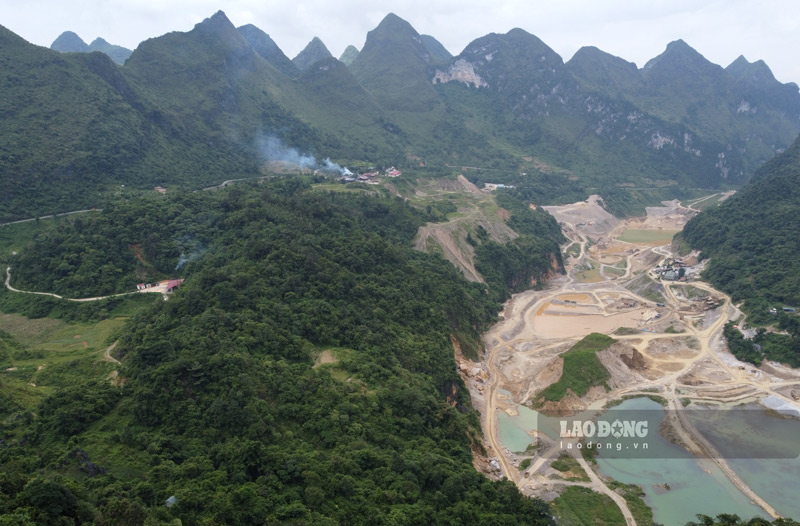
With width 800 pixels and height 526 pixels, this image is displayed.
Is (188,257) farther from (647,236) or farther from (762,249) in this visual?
(647,236)

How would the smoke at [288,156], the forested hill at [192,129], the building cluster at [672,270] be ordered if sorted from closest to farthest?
the forested hill at [192,129], the building cluster at [672,270], the smoke at [288,156]

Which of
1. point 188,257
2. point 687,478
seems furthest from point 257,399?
point 687,478

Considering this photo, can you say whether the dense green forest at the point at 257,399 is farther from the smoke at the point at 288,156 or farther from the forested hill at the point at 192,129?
the smoke at the point at 288,156

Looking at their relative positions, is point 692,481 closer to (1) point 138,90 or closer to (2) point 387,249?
(2) point 387,249

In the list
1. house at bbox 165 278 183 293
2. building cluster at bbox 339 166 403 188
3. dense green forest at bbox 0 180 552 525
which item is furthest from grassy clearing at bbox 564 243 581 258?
house at bbox 165 278 183 293

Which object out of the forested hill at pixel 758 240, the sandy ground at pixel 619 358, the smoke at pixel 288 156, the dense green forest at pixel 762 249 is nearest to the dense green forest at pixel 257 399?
the sandy ground at pixel 619 358
